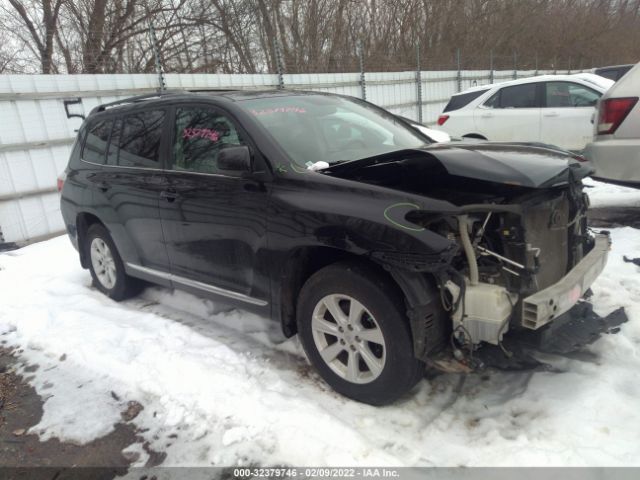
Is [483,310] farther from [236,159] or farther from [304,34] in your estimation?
[304,34]

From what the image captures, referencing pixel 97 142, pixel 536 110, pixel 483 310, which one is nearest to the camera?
pixel 483 310

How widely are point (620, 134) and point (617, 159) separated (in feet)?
0.88

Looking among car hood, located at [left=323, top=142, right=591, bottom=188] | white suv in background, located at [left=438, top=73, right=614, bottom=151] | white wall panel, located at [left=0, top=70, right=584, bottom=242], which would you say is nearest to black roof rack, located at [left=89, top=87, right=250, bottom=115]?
car hood, located at [left=323, top=142, right=591, bottom=188]

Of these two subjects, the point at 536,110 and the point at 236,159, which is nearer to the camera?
the point at 236,159

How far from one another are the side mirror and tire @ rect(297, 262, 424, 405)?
32.9 inches

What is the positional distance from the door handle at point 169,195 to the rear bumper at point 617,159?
13.2 ft

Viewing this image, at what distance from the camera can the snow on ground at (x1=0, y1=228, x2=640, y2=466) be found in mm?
2459

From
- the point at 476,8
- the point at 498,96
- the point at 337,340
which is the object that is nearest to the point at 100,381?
the point at 337,340

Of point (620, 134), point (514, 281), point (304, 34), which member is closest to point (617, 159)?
point (620, 134)

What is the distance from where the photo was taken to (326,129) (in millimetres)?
3559

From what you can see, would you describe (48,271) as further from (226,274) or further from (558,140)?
(558,140)

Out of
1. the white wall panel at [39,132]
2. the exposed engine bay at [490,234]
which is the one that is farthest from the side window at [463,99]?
the exposed engine bay at [490,234]

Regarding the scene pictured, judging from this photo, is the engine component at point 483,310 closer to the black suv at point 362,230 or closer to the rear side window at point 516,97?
the black suv at point 362,230

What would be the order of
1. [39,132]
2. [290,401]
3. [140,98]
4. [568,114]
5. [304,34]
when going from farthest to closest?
[304,34]
[568,114]
[39,132]
[140,98]
[290,401]
